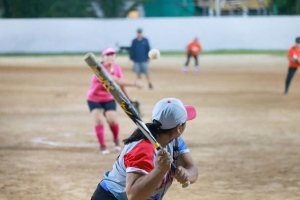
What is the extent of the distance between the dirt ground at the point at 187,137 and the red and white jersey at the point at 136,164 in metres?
→ 3.33

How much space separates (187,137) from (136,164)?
28.6ft

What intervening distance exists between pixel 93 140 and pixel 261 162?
398 cm

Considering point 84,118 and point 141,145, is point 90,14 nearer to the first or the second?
point 84,118

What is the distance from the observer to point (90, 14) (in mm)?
58844

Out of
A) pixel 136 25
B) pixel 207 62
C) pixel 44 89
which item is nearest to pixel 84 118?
pixel 44 89

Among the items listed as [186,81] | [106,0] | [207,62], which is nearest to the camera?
[186,81]

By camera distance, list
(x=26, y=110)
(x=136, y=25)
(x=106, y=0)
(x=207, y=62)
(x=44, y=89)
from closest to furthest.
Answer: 1. (x=26, y=110)
2. (x=44, y=89)
3. (x=207, y=62)
4. (x=136, y=25)
5. (x=106, y=0)

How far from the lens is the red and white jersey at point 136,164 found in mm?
4809

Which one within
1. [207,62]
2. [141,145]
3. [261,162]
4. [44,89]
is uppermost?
[141,145]

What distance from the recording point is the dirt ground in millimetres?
9141

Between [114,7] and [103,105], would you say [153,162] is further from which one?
[114,7]

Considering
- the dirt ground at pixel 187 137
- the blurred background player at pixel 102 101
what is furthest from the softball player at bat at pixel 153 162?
the blurred background player at pixel 102 101

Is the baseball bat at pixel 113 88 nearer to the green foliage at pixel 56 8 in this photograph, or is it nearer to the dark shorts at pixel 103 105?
the dark shorts at pixel 103 105

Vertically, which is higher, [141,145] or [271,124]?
[141,145]
